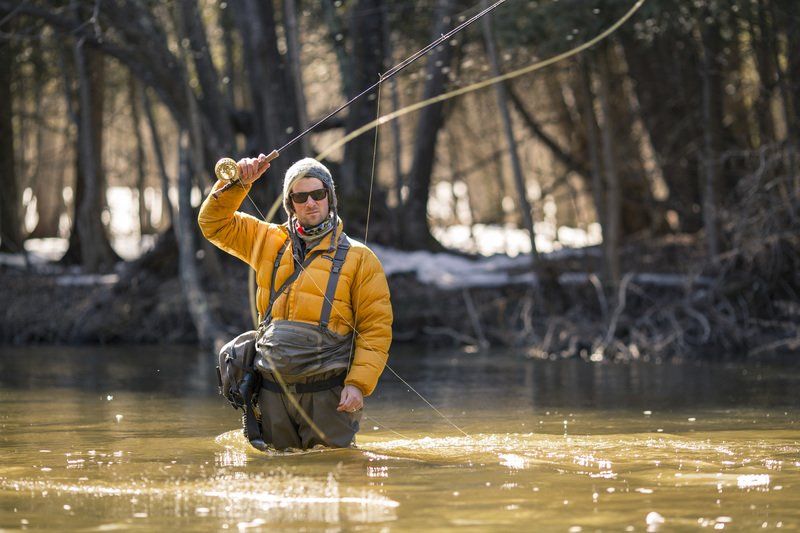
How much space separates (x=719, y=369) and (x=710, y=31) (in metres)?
4.87

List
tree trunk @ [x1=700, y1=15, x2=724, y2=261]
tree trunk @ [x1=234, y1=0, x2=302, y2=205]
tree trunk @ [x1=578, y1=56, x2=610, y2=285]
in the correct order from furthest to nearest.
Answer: tree trunk @ [x1=234, y1=0, x2=302, y2=205] → tree trunk @ [x1=578, y1=56, x2=610, y2=285] → tree trunk @ [x1=700, y1=15, x2=724, y2=261]

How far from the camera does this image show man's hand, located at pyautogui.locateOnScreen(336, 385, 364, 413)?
20.9 ft

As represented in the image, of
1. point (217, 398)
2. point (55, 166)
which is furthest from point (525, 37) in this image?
point (55, 166)

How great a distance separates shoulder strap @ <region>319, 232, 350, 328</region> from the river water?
2.16 feet

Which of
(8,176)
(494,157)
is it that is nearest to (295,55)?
(494,157)

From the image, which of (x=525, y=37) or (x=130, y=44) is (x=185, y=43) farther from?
(x=525, y=37)

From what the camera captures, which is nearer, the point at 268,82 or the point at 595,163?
the point at 595,163

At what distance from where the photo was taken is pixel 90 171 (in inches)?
730

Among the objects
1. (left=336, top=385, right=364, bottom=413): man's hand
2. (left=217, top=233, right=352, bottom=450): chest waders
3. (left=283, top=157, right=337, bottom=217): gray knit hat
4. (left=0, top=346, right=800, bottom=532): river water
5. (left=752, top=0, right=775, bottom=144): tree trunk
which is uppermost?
(left=752, top=0, right=775, bottom=144): tree trunk

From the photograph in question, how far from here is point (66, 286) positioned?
17.9m

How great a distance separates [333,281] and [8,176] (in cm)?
1515

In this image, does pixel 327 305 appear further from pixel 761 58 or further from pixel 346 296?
pixel 761 58

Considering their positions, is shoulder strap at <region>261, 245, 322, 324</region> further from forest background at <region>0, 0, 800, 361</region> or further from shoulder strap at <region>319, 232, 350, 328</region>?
forest background at <region>0, 0, 800, 361</region>

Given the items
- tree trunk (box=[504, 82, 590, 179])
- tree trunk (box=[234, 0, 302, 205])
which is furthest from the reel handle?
tree trunk (box=[504, 82, 590, 179])
